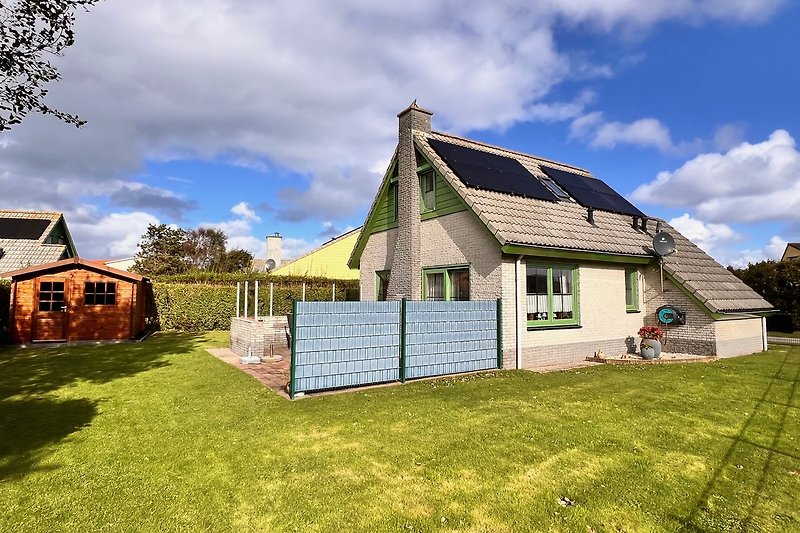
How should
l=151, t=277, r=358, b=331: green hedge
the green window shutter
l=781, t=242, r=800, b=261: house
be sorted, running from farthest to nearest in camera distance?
1. l=781, t=242, r=800, b=261: house
2. l=151, t=277, r=358, b=331: green hedge
3. the green window shutter

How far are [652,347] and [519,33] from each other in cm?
966

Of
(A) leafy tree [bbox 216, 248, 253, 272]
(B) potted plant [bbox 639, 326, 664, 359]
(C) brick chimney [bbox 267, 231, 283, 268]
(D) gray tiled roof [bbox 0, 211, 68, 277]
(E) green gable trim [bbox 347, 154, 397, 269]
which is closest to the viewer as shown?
(B) potted plant [bbox 639, 326, 664, 359]

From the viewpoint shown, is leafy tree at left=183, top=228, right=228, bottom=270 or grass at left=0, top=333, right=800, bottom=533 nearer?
grass at left=0, top=333, right=800, bottom=533

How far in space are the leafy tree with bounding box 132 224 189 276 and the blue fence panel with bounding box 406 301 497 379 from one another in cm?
3377

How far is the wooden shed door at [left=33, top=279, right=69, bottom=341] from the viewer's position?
1495 cm

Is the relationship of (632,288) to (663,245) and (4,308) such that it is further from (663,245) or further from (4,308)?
(4,308)

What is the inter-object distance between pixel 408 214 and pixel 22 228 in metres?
25.9

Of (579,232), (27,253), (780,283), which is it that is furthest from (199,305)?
(780,283)

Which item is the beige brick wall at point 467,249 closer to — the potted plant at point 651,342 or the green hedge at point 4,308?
the potted plant at point 651,342

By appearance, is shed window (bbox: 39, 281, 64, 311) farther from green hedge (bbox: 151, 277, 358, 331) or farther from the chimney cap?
the chimney cap

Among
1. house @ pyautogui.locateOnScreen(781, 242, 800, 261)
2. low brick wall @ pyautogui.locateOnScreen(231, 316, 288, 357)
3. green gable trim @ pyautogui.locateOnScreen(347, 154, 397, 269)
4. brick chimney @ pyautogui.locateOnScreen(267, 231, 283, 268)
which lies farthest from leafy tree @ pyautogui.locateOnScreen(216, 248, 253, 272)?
house @ pyautogui.locateOnScreen(781, 242, 800, 261)

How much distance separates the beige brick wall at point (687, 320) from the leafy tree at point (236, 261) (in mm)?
36721

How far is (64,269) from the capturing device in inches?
605

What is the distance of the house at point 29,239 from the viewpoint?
22.3m
